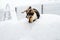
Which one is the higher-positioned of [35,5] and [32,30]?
[35,5]

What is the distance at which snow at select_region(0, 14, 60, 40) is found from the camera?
3.14ft

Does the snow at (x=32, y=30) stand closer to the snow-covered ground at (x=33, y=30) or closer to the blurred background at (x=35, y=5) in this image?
the snow-covered ground at (x=33, y=30)

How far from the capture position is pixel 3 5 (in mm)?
1694

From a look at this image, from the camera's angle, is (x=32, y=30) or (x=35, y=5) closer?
(x=32, y=30)

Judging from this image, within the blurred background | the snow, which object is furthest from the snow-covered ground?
the blurred background

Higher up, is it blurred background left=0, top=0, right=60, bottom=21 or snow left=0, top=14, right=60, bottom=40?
blurred background left=0, top=0, right=60, bottom=21

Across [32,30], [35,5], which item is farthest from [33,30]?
→ [35,5]

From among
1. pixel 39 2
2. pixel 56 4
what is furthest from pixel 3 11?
pixel 56 4

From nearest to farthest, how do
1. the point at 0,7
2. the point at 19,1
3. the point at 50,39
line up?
the point at 50,39
the point at 0,7
the point at 19,1

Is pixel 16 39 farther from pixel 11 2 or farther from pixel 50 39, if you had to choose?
pixel 11 2

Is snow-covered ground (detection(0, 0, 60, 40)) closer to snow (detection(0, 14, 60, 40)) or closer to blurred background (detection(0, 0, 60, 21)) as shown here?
snow (detection(0, 14, 60, 40))

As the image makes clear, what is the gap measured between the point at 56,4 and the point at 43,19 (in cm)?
A: 85

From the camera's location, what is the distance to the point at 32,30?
980 millimetres

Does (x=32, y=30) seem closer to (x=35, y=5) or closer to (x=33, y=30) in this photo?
(x=33, y=30)
